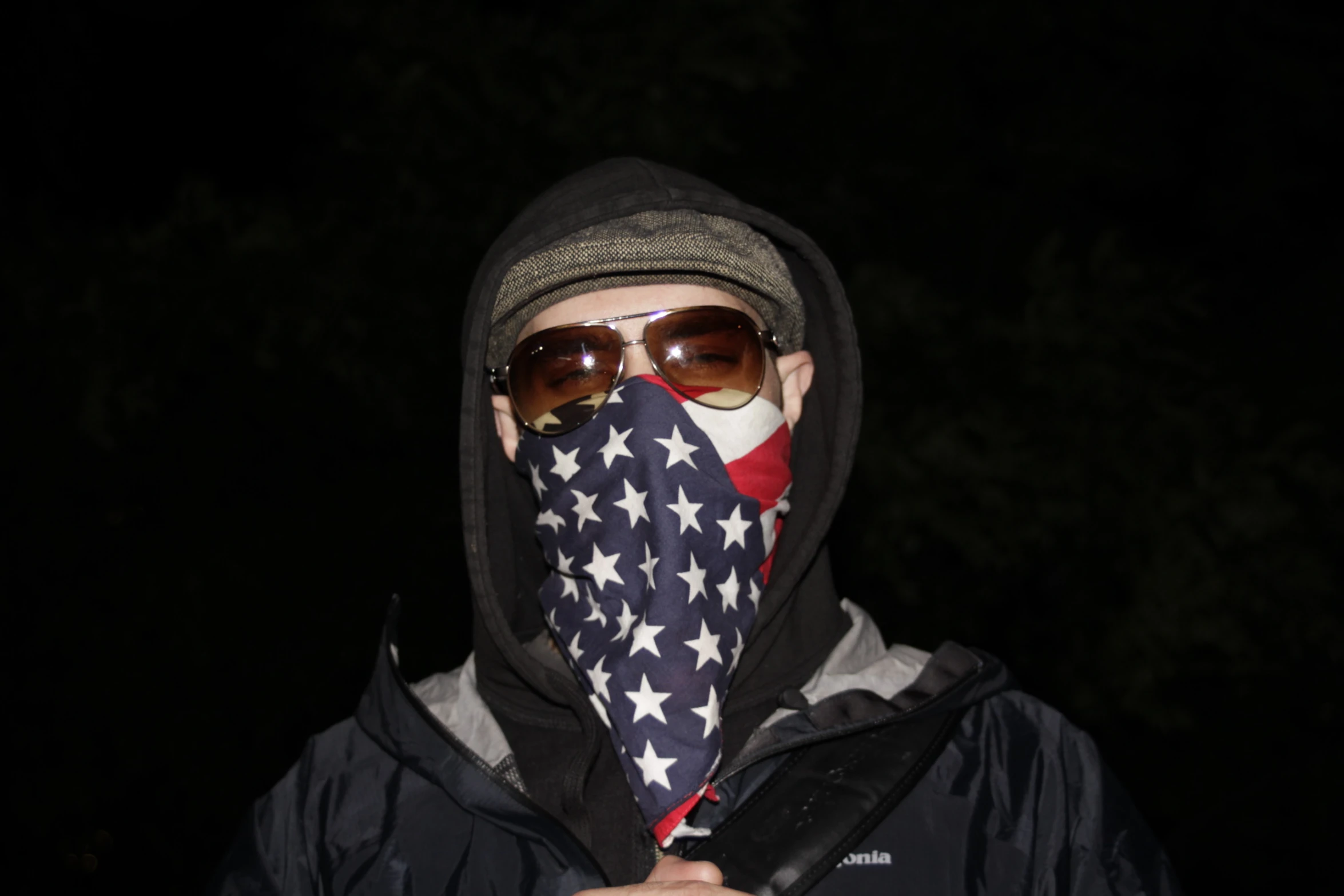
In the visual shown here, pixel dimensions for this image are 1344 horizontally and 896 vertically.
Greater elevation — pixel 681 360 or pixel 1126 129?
pixel 1126 129

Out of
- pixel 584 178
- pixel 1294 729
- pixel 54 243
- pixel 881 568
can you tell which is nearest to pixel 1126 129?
pixel 881 568

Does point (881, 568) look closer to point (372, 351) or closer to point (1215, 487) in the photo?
point (1215, 487)

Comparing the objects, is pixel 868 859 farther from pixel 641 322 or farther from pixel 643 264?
pixel 643 264

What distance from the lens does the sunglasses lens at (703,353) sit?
195 cm

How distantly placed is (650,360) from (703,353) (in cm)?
11

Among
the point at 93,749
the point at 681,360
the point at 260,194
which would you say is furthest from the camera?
the point at 260,194

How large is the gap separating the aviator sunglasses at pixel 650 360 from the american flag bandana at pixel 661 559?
0.10 ft

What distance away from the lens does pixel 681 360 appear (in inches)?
76.8

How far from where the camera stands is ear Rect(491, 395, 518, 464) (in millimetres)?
2146

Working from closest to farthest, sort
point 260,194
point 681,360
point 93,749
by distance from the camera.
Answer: point 681,360 < point 93,749 < point 260,194

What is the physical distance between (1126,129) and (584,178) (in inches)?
139

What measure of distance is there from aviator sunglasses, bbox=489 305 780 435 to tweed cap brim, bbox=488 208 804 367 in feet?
0.31

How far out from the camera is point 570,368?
1.97 metres

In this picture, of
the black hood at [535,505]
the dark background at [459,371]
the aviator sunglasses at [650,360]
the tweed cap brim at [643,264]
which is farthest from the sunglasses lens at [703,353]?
the dark background at [459,371]
